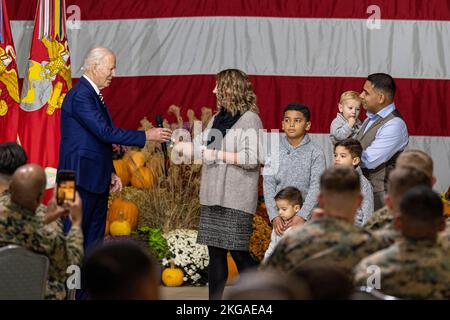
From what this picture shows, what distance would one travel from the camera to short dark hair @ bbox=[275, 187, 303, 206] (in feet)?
22.8

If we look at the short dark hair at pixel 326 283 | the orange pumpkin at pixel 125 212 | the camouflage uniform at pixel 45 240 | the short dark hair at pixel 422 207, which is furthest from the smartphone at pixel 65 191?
the orange pumpkin at pixel 125 212

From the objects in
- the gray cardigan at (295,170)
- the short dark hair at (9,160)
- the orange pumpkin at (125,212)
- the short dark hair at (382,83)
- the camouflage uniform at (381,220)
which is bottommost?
the camouflage uniform at (381,220)

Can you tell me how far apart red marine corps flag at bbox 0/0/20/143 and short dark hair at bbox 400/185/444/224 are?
593 centimetres

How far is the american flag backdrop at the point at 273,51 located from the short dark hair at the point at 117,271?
22.1 feet

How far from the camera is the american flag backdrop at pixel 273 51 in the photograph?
9.62 m

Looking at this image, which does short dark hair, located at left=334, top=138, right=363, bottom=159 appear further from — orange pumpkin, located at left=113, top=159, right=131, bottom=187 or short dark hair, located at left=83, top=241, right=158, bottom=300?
short dark hair, located at left=83, top=241, right=158, bottom=300

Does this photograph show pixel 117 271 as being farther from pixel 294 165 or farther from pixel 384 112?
pixel 384 112

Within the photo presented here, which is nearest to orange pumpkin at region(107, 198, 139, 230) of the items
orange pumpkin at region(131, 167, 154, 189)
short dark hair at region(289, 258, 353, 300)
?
orange pumpkin at region(131, 167, 154, 189)

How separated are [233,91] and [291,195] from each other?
0.78 metres

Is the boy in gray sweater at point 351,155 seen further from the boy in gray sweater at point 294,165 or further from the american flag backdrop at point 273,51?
the american flag backdrop at point 273,51

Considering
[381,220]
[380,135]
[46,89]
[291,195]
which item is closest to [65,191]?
[381,220]
